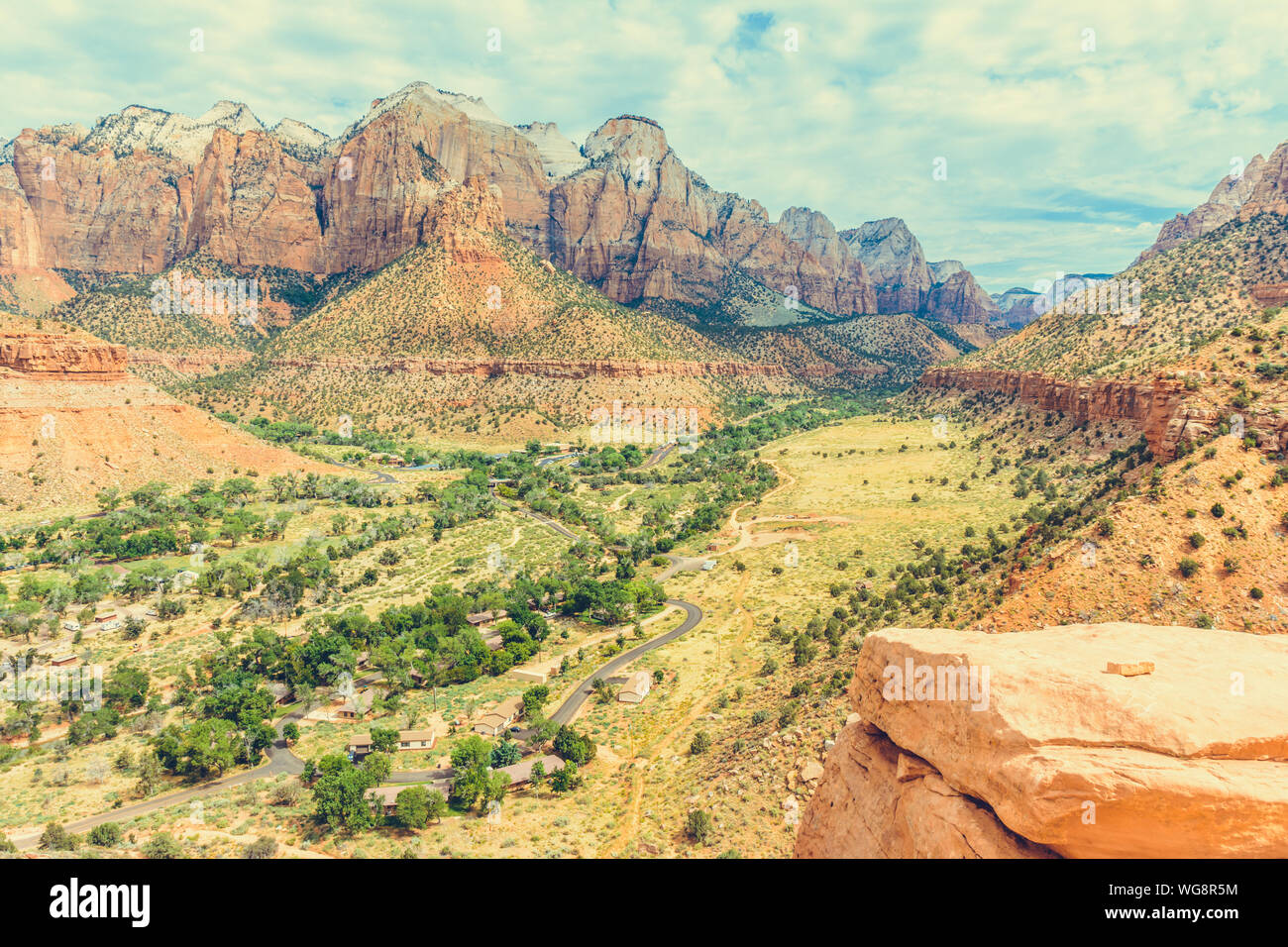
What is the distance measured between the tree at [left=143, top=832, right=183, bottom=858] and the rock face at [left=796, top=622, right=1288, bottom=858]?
2300 centimetres

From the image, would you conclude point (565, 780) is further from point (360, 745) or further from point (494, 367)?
point (494, 367)

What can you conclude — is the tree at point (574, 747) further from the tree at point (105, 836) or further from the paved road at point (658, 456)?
the paved road at point (658, 456)

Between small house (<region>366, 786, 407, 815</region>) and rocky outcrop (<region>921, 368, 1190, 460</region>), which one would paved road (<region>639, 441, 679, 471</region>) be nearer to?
rocky outcrop (<region>921, 368, 1190, 460</region>)

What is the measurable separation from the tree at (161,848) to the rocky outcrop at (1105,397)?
149 ft

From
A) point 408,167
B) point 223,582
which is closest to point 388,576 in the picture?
point 223,582

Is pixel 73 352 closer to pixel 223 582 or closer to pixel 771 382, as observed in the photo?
pixel 223 582

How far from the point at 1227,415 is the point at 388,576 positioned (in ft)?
192

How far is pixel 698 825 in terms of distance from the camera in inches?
874

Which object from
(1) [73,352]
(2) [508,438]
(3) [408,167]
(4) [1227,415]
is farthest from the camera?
(3) [408,167]

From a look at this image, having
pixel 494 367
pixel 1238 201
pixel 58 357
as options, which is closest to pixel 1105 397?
pixel 494 367

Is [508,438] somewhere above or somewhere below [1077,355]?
below

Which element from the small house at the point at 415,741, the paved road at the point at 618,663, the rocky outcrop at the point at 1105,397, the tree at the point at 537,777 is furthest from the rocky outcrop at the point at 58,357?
the rocky outcrop at the point at 1105,397

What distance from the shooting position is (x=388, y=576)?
58.6m

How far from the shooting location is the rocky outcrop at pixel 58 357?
242 feet
